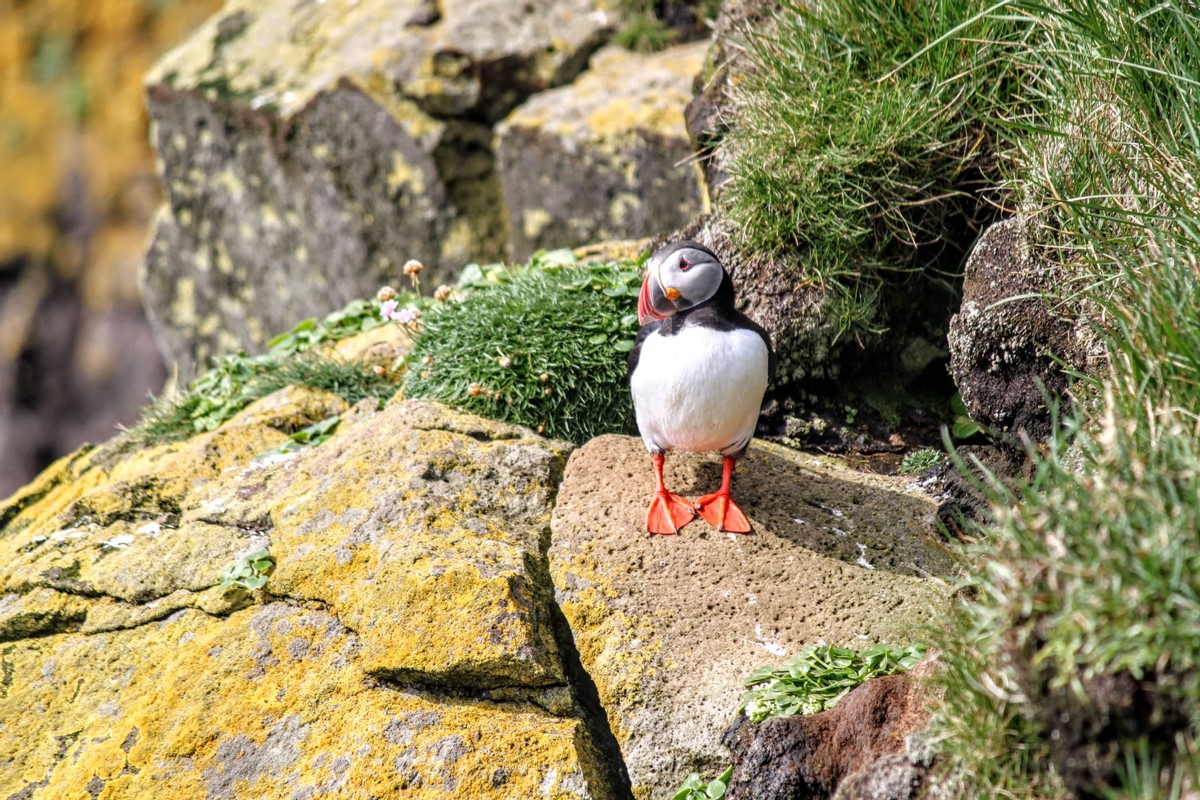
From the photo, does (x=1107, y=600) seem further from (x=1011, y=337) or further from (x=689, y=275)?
(x=689, y=275)

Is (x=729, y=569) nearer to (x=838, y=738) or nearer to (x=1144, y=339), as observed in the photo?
(x=838, y=738)

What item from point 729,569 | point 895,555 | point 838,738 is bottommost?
point 895,555

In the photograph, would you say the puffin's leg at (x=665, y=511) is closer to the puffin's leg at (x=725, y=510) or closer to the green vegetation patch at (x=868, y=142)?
the puffin's leg at (x=725, y=510)

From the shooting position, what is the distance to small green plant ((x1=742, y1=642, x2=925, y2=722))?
3.04m

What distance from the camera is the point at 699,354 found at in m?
3.93

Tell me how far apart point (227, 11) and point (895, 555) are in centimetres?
777

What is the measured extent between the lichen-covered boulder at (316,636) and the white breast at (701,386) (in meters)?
0.57

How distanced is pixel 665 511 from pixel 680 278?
0.86m

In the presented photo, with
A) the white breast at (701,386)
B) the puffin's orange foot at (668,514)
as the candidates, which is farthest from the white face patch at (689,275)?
the puffin's orange foot at (668,514)

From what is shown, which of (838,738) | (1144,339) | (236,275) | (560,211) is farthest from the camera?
(236,275)

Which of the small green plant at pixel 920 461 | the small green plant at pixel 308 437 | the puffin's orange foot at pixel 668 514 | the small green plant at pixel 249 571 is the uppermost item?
the small green plant at pixel 249 571

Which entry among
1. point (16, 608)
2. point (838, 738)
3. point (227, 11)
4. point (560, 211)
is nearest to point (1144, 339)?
point (838, 738)

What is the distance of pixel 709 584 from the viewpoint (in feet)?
12.4

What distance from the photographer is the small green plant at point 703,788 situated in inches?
117
